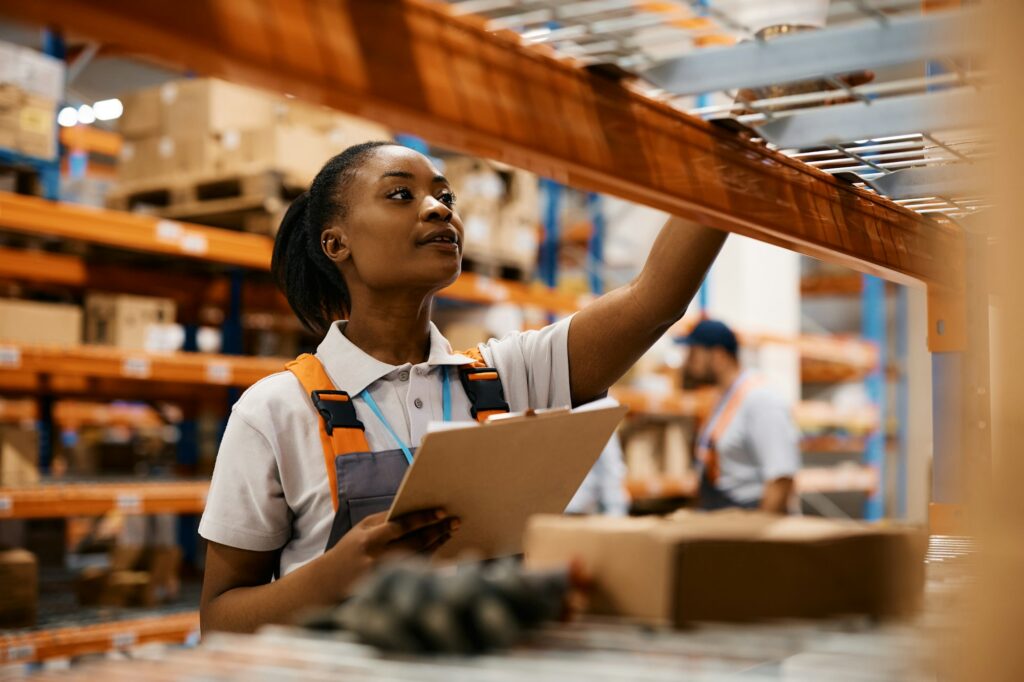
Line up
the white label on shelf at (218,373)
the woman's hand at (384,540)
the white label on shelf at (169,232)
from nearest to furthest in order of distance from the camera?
the woman's hand at (384,540)
the white label on shelf at (169,232)
the white label on shelf at (218,373)

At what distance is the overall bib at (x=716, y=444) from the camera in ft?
16.1

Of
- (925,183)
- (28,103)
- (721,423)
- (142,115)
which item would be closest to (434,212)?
(925,183)

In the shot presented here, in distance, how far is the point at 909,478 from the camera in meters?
8.82

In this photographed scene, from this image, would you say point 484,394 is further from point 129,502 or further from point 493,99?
point 129,502

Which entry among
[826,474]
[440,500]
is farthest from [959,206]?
[826,474]

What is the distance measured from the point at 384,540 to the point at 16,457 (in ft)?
10.2

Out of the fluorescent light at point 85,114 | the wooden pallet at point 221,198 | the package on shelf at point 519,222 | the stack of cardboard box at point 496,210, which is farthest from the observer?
the fluorescent light at point 85,114

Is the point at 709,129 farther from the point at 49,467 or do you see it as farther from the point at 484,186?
the point at 49,467

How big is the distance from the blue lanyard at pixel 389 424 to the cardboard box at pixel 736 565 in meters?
0.81

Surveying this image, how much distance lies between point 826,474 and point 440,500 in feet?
24.7

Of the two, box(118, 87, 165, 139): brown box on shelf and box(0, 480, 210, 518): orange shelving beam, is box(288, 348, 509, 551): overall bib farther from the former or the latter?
box(118, 87, 165, 139): brown box on shelf

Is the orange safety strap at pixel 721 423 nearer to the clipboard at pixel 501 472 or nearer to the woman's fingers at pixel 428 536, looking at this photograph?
the clipboard at pixel 501 472

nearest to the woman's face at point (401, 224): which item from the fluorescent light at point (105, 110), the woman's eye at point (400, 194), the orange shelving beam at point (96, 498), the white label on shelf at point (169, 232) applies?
the woman's eye at point (400, 194)

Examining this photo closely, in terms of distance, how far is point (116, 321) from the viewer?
13.1ft
